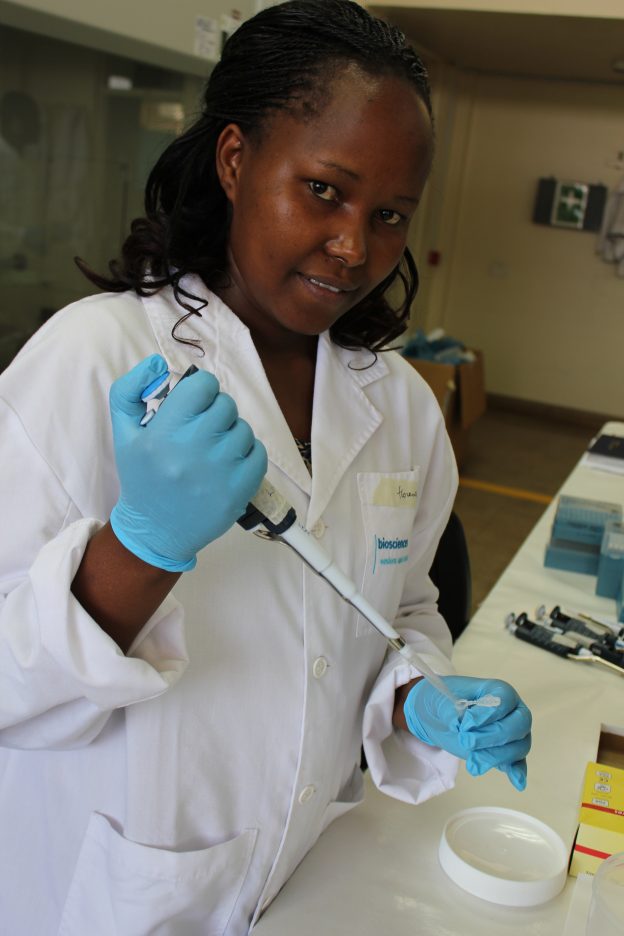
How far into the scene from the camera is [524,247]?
6.88m

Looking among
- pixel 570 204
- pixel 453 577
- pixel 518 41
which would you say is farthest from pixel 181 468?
pixel 570 204

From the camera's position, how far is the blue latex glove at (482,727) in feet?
3.19

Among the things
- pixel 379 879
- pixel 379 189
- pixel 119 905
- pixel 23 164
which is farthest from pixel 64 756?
pixel 23 164

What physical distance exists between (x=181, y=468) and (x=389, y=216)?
41 centimetres

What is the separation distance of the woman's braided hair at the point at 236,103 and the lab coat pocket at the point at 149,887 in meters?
0.59

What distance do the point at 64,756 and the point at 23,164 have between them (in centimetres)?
193

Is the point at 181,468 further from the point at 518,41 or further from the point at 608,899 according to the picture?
the point at 518,41

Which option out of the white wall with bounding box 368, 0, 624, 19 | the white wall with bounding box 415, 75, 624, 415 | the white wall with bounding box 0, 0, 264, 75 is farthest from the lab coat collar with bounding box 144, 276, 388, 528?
the white wall with bounding box 415, 75, 624, 415

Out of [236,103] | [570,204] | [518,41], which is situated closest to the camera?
[236,103]

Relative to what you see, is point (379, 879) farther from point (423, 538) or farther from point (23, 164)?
point (23, 164)

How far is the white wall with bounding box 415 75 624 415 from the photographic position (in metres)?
6.51

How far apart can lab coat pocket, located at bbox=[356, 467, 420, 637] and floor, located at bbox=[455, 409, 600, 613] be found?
2419mm

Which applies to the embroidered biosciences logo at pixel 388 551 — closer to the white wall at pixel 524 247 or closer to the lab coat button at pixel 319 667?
the lab coat button at pixel 319 667

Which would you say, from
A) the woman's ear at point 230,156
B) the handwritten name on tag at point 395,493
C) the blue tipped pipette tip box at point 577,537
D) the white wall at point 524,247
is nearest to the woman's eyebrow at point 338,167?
the woman's ear at point 230,156
